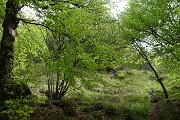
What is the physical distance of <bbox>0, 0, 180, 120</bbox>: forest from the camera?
1009 centimetres

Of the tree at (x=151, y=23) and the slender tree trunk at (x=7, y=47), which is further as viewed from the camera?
the tree at (x=151, y=23)

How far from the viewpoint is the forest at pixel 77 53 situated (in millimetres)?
10086

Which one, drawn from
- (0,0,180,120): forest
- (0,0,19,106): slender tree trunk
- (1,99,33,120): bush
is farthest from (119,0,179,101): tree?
(1,99,33,120): bush

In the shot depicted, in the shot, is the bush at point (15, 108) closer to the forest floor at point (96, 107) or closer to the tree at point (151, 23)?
the forest floor at point (96, 107)

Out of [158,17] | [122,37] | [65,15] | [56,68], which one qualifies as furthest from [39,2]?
[122,37]

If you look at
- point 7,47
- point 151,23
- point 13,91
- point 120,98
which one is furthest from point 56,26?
point 120,98

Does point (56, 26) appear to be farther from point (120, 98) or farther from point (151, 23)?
point (120, 98)

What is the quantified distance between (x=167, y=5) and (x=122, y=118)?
8232 millimetres

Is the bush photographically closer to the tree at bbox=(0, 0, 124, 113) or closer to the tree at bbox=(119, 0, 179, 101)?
the tree at bbox=(0, 0, 124, 113)

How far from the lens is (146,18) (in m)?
17.8

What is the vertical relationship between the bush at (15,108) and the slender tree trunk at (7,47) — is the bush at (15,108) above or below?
below

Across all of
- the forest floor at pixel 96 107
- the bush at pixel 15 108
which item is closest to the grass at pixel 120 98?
the forest floor at pixel 96 107

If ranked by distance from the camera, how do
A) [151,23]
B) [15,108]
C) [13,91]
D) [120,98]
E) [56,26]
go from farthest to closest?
1. [120,98]
2. [151,23]
3. [13,91]
4. [56,26]
5. [15,108]

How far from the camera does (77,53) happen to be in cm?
1039
